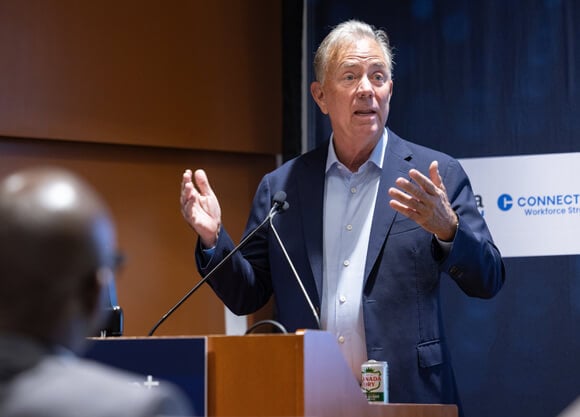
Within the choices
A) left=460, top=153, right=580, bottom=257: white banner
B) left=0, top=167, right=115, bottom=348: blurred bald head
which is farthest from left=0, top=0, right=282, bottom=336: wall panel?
left=0, top=167, right=115, bottom=348: blurred bald head

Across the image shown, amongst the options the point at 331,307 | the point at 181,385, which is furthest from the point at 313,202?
the point at 181,385

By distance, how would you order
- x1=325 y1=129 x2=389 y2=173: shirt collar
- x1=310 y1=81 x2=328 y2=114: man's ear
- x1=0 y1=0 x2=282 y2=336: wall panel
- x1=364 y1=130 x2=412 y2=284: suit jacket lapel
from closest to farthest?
x1=364 y1=130 x2=412 y2=284: suit jacket lapel
x1=325 y1=129 x2=389 y2=173: shirt collar
x1=310 y1=81 x2=328 y2=114: man's ear
x1=0 y1=0 x2=282 y2=336: wall panel

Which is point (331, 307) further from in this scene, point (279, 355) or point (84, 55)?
point (84, 55)

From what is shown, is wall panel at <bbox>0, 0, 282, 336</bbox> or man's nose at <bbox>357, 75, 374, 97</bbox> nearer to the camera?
man's nose at <bbox>357, 75, 374, 97</bbox>

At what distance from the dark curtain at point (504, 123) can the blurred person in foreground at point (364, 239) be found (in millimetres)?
1115

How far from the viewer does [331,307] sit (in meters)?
3.49

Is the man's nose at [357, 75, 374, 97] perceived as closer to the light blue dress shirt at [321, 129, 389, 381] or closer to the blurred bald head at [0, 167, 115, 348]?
the light blue dress shirt at [321, 129, 389, 381]

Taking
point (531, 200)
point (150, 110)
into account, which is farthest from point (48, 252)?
point (150, 110)

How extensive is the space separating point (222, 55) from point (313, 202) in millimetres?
1935

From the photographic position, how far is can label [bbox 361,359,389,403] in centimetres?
295

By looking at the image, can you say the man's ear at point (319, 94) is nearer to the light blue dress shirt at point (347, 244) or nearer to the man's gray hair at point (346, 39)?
the man's gray hair at point (346, 39)

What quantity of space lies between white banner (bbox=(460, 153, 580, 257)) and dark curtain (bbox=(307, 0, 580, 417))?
0.04 meters

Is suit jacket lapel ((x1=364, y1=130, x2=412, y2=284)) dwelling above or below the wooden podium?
above

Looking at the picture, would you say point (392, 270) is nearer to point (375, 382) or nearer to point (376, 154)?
point (376, 154)
